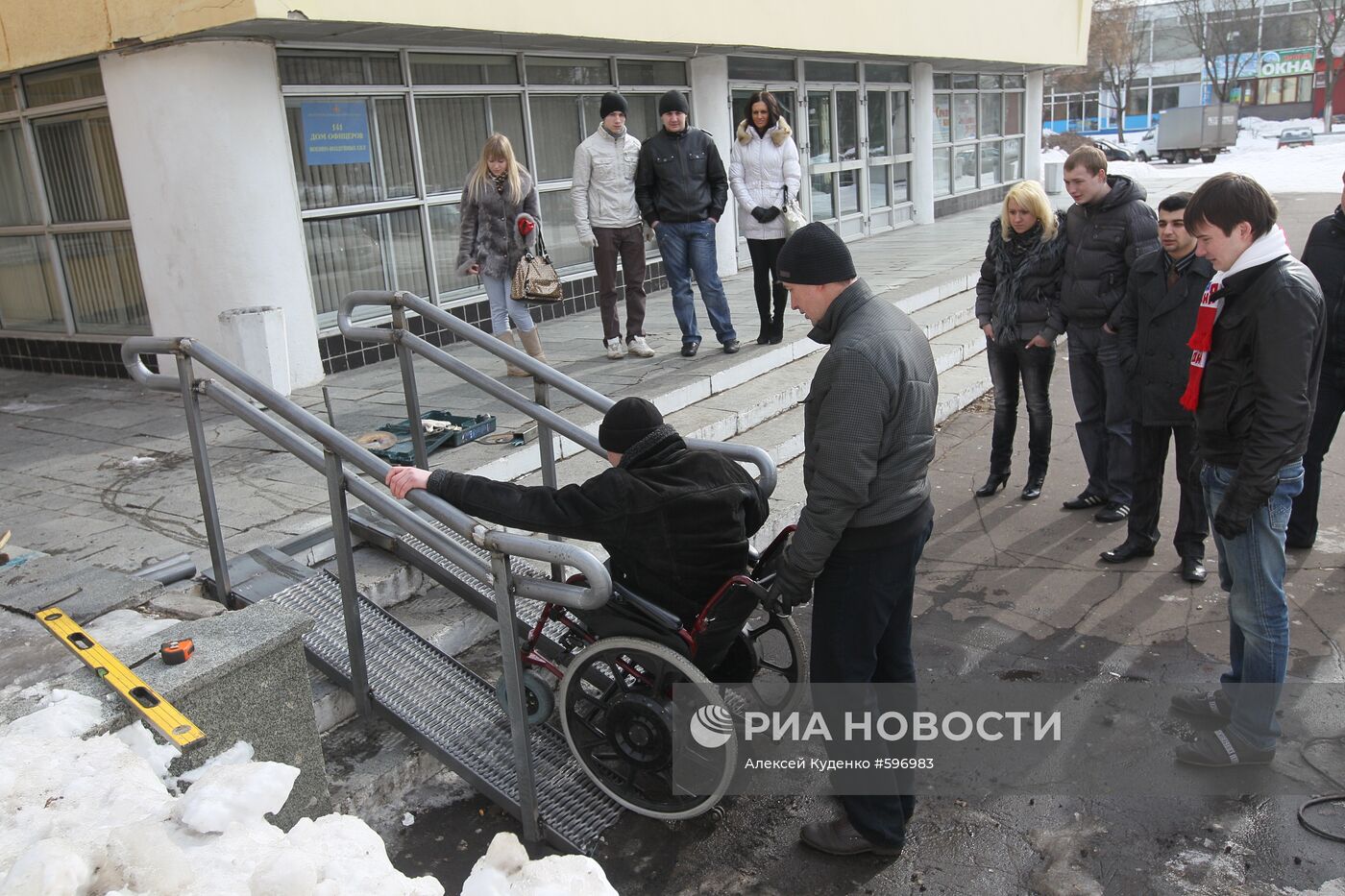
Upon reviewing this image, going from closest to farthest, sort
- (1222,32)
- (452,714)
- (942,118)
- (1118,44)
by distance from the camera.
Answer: (452,714) → (942,118) → (1118,44) → (1222,32)

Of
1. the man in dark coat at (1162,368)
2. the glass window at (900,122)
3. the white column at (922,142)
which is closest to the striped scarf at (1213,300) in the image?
the man in dark coat at (1162,368)

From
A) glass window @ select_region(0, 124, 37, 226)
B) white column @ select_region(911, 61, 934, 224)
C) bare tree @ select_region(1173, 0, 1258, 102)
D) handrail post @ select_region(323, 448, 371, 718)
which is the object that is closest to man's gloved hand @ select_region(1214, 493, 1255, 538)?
handrail post @ select_region(323, 448, 371, 718)

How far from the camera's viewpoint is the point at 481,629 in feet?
14.1

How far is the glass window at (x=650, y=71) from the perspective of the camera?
34.3 feet

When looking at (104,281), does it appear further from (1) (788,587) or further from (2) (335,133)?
(1) (788,587)

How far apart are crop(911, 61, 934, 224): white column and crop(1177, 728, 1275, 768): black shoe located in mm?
14081

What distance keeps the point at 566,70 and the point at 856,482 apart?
8017mm

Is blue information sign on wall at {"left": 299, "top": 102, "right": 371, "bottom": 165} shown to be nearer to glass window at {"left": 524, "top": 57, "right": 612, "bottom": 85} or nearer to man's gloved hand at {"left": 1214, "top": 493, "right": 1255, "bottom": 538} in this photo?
glass window at {"left": 524, "top": 57, "right": 612, "bottom": 85}

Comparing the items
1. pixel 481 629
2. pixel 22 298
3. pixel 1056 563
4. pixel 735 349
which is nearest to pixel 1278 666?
pixel 1056 563

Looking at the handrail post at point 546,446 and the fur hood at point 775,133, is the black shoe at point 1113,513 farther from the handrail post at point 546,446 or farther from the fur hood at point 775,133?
the fur hood at point 775,133

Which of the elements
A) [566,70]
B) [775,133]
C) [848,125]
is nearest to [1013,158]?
[848,125]

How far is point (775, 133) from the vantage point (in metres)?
7.68

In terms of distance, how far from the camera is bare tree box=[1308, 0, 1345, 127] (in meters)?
46.5

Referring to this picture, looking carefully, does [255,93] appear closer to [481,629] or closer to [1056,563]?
[481,629]
